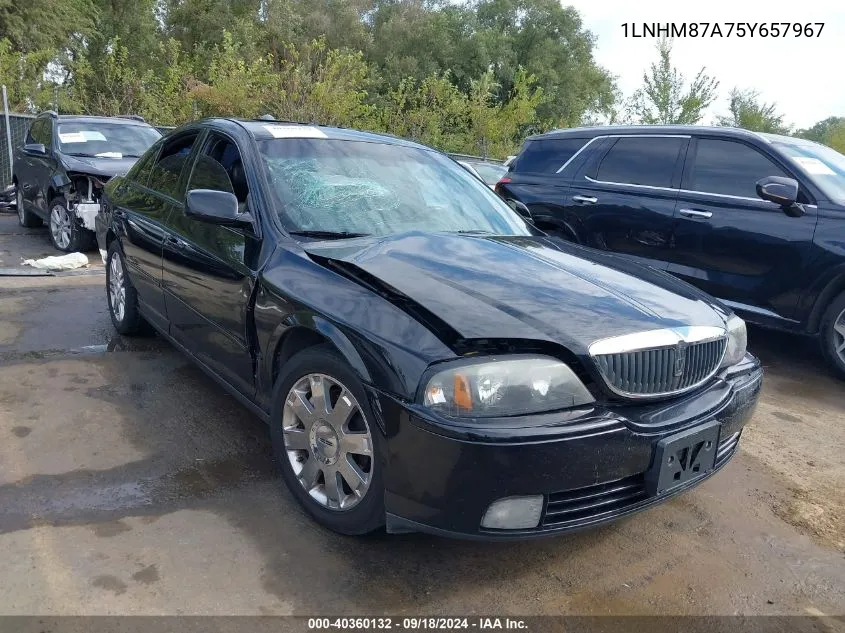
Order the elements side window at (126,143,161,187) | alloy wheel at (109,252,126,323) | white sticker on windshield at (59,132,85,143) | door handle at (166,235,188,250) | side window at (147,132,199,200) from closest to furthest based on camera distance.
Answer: door handle at (166,235,188,250), side window at (147,132,199,200), side window at (126,143,161,187), alloy wheel at (109,252,126,323), white sticker on windshield at (59,132,85,143)

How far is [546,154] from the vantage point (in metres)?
6.95

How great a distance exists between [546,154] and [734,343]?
4359mm

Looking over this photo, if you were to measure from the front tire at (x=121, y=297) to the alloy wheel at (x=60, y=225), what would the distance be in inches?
143

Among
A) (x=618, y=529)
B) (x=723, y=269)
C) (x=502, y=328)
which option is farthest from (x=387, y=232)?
(x=723, y=269)

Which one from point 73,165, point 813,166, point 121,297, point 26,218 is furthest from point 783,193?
point 26,218

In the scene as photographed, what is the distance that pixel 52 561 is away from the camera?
8.24ft

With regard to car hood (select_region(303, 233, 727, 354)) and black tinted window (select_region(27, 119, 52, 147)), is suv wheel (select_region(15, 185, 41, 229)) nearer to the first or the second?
black tinted window (select_region(27, 119, 52, 147))

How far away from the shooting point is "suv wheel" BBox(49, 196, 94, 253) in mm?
8266

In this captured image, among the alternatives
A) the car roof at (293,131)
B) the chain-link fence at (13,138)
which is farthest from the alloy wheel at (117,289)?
the chain-link fence at (13,138)

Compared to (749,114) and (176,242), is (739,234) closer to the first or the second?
(176,242)

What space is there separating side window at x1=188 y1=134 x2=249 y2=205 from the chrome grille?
1.98 metres

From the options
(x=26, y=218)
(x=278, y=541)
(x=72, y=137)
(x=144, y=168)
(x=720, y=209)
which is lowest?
(x=278, y=541)

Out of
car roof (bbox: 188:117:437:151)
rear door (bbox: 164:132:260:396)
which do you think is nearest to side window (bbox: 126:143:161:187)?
car roof (bbox: 188:117:437:151)

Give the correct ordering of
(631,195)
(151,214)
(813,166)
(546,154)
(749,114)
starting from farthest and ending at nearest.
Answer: (749,114) < (546,154) < (631,195) < (813,166) < (151,214)
